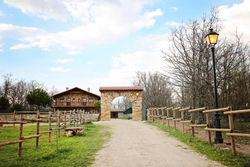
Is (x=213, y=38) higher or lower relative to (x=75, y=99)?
higher

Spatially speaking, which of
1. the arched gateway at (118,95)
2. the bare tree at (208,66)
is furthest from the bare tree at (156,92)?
the bare tree at (208,66)

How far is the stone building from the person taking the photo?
121ft

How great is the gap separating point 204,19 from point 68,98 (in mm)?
30656

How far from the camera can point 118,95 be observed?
2270cm

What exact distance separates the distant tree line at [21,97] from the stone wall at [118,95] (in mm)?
12050

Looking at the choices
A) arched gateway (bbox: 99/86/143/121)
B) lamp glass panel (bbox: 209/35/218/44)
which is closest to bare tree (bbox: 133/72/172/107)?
arched gateway (bbox: 99/86/143/121)

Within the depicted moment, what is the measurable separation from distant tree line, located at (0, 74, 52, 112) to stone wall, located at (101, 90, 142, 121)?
12.0 m

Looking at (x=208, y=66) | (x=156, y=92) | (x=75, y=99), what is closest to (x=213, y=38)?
(x=208, y=66)

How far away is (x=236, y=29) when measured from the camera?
40.5ft

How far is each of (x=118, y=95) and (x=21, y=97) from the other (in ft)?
96.6

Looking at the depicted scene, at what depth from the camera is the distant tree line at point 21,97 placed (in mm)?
28312

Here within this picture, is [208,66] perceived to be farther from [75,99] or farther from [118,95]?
[75,99]

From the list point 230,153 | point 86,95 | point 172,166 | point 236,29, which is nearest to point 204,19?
point 236,29

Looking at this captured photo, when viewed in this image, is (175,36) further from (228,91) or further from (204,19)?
(228,91)
